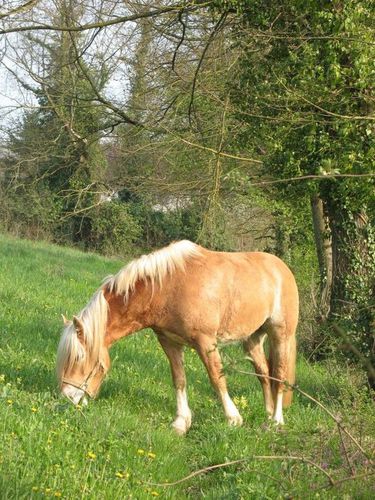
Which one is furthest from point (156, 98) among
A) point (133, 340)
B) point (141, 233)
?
point (141, 233)

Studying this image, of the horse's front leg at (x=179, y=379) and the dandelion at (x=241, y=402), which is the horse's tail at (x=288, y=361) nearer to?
the dandelion at (x=241, y=402)

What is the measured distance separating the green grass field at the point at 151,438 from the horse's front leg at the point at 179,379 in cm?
14

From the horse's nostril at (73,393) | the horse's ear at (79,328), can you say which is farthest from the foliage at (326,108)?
the horse's nostril at (73,393)

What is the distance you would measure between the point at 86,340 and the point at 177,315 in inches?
36.1

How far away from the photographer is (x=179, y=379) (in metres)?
7.11

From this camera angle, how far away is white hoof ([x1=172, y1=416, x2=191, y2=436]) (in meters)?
6.55

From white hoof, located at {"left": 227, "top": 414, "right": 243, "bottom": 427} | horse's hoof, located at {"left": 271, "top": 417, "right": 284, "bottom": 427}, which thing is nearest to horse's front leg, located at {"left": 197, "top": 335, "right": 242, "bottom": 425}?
white hoof, located at {"left": 227, "top": 414, "right": 243, "bottom": 427}

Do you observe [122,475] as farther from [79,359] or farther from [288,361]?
[288,361]

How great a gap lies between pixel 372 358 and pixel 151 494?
4.95m

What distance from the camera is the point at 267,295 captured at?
759cm

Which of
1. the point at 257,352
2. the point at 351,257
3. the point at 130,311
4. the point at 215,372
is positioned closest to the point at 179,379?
the point at 215,372

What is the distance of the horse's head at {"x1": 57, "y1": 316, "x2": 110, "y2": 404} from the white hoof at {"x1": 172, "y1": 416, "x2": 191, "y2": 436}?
0.85 metres

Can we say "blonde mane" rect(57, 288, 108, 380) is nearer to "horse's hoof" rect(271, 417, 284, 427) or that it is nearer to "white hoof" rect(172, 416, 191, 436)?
"white hoof" rect(172, 416, 191, 436)

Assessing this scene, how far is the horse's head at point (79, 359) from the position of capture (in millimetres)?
6625
